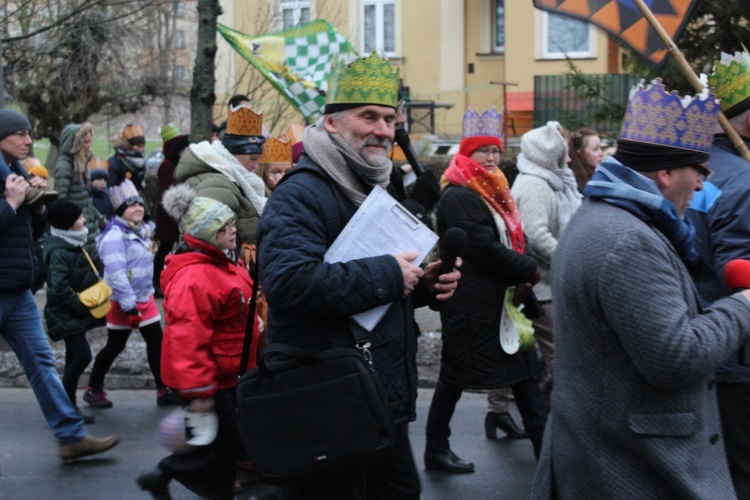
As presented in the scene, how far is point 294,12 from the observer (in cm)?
1759

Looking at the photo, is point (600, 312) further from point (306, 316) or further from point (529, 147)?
point (529, 147)

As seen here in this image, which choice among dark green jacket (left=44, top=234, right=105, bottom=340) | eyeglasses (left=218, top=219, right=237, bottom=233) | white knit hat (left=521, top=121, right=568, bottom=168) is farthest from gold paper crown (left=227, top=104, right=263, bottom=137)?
white knit hat (left=521, top=121, right=568, bottom=168)

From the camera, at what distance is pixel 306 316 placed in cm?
318

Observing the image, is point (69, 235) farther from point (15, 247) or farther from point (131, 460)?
point (131, 460)

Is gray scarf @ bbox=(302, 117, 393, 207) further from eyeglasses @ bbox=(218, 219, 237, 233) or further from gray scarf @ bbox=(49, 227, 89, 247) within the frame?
gray scarf @ bbox=(49, 227, 89, 247)

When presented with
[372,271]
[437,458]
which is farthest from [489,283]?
[372,271]

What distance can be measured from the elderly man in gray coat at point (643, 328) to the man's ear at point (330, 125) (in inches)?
36.5

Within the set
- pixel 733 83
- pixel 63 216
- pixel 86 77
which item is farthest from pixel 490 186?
pixel 86 77

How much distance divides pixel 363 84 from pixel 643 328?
51.5 inches

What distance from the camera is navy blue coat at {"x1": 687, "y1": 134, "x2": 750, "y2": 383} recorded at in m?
3.48

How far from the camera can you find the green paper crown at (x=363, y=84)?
11.0 ft

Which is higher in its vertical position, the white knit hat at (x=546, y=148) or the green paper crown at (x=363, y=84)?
the green paper crown at (x=363, y=84)

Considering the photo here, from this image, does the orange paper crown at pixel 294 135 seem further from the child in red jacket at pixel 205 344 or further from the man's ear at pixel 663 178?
the man's ear at pixel 663 178

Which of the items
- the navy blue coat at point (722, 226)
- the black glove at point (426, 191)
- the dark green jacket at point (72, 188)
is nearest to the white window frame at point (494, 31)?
the dark green jacket at point (72, 188)
